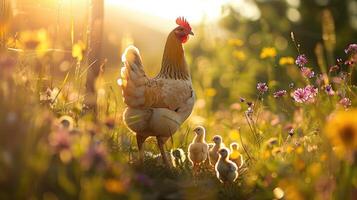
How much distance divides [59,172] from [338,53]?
1294cm

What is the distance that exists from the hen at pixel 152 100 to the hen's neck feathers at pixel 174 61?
0.26 ft

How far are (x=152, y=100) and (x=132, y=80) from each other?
11.8 inches

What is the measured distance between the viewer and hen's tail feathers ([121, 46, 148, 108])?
5.92m

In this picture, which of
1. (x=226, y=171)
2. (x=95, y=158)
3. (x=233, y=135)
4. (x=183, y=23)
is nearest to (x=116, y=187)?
(x=95, y=158)

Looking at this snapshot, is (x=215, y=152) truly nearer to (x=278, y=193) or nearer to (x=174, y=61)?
(x=174, y=61)

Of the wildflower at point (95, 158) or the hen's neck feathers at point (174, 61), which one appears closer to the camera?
the wildflower at point (95, 158)

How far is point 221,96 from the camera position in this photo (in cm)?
1588

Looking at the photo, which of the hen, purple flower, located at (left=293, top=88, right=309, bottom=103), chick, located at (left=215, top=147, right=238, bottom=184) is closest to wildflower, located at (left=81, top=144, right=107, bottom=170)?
chick, located at (left=215, top=147, right=238, bottom=184)

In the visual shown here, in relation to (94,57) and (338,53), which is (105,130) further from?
(338,53)

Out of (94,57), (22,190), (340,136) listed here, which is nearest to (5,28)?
(94,57)

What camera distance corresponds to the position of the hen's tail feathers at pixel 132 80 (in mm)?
5918

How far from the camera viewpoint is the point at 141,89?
5949 mm

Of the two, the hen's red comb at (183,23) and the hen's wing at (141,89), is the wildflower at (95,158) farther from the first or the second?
the hen's red comb at (183,23)

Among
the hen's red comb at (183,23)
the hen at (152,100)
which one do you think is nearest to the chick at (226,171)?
the hen at (152,100)
